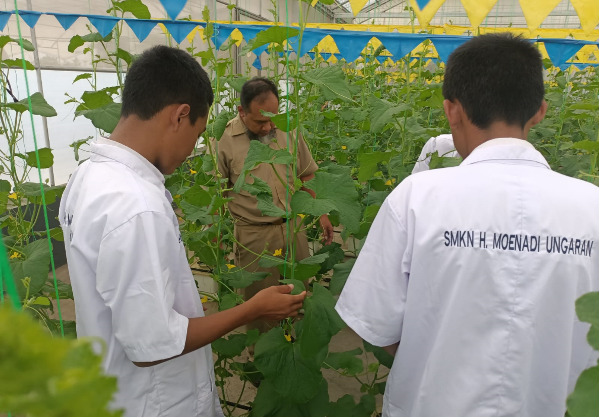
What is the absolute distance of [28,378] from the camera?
333 millimetres

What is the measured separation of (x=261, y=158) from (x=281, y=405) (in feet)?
2.68

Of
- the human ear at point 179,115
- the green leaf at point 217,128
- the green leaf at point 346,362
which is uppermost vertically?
the human ear at point 179,115

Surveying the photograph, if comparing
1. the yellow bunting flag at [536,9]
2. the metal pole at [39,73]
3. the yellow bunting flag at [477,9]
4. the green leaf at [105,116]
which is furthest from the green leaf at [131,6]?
the metal pole at [39,73]

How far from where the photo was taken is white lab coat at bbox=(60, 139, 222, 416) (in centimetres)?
93

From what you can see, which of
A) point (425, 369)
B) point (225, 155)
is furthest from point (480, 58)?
point (225, 155)

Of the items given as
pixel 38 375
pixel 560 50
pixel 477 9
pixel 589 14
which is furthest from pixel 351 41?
pixel 38 375

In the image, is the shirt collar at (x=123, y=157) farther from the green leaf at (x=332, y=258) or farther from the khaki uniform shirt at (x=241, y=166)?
the khaki uniform shirt at (x=241, y=166)

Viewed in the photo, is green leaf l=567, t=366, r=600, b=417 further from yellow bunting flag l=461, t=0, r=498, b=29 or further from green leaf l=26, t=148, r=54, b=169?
green leaf l=26, t=148, r=54, b=169

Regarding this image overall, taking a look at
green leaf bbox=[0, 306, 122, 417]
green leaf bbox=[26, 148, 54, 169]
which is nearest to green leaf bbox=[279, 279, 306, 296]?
green leaf bbox=[0, 306, 122, 417]

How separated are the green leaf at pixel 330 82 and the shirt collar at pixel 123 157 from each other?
54cm

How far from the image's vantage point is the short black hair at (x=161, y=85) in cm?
110

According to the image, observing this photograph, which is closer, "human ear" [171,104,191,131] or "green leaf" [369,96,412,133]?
"human ear" [171,104,191,131]

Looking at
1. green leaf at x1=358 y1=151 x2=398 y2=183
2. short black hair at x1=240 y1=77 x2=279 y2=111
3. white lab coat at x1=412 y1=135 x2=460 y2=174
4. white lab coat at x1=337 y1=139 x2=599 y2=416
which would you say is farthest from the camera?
short black hair at x1=240 y1=77 x2=279 y2=111

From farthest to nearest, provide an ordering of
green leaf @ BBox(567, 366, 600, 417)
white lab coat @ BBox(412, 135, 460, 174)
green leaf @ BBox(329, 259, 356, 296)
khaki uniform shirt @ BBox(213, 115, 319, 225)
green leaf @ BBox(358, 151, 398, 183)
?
khaki uniform shirt @ BBox(213, 115, 319, 225) < white lab coat @ BBox(412, 135, 460, 174) < green leaf @ BBox(358, 151, 398, 183) < green leaf @ BBox(329, 259, 356, 296) < green leaf @ BBox(567, 366, 600, 417)
